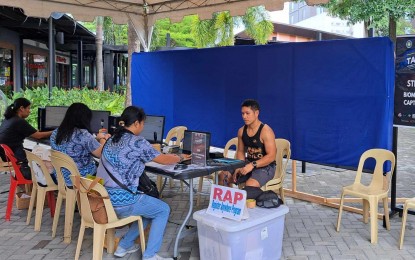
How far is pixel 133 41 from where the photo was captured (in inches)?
415

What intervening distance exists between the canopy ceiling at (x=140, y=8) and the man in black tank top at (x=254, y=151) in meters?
1.83

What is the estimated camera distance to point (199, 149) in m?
3.89

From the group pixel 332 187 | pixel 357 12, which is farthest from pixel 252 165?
pixel 357 12

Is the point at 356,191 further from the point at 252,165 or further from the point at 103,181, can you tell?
the point at 103,181

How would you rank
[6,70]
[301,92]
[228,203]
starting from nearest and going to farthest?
1. [228,203]
2. [301,92]
3. [6,70]

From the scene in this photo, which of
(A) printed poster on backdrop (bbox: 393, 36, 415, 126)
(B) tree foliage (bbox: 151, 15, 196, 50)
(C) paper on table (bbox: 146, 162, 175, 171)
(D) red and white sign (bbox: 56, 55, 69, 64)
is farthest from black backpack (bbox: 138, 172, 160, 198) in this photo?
(B) tree foliage (bbox: 151, 15, 196, 50)

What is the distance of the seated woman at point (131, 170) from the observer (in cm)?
347

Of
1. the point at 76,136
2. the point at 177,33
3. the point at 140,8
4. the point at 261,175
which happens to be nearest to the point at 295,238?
the point at 261,175

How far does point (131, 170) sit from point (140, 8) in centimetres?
463

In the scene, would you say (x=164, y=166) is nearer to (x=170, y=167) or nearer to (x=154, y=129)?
(x=170, y=167)

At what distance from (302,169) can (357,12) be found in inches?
283

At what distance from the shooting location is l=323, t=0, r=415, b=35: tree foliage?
1211 centimetres

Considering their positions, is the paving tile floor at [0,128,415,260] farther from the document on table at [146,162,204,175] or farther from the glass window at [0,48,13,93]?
the glass window at [0,48,13,93]

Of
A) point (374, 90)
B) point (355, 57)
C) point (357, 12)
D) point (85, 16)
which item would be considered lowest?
point (374, 90)
